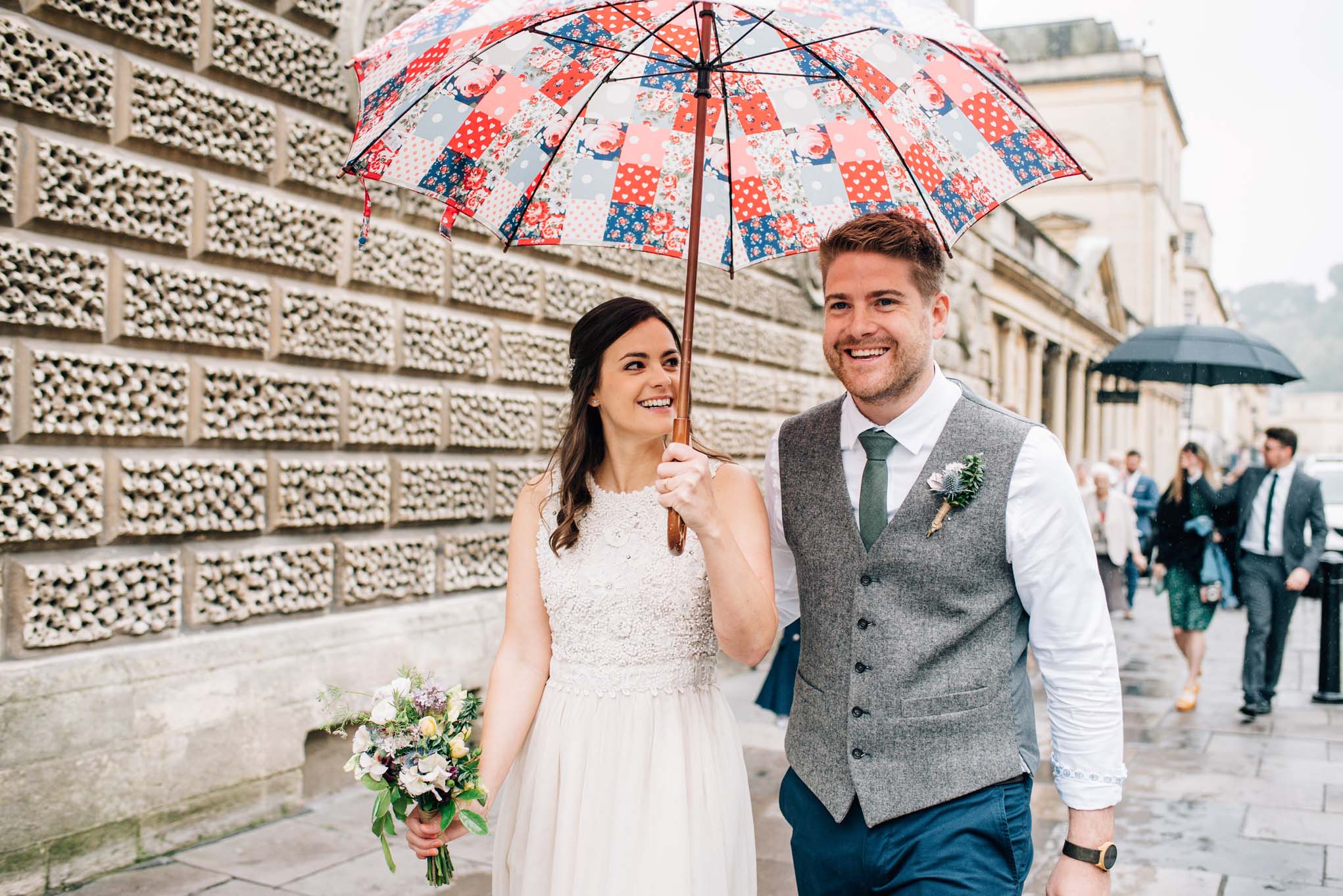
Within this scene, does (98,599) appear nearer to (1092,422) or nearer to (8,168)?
(8,168)

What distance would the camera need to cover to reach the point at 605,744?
2.60 metres

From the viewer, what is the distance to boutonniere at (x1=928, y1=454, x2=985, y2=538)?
7.64 ft

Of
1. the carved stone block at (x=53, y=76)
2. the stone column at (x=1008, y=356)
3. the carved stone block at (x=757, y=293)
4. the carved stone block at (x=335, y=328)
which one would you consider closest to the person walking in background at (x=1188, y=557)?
the carved stone block at (x=757, y=293)

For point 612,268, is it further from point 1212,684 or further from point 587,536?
point 1212,684

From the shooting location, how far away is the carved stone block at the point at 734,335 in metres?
8.50

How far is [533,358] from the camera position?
6.52m

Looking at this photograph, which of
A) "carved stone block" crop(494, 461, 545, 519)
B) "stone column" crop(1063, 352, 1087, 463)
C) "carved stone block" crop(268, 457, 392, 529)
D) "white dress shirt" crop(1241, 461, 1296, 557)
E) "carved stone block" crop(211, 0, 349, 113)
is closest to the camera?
"carved stone block" crop(211, 0, 349, 113)

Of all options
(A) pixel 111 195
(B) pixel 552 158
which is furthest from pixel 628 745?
(A) pixel 111 195

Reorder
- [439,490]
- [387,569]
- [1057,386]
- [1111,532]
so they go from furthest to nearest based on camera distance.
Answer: [1057,386], [1111,532], [439,490], [387,569]

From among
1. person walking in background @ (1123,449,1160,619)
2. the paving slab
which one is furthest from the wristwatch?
person walking in background @ (1123,449,1160,619)

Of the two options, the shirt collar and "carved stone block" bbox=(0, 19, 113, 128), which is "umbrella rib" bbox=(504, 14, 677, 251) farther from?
"carved stone block" bbox=(0, 19, 113, 128)

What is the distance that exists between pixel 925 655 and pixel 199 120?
3800 mm

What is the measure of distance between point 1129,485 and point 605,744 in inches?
570

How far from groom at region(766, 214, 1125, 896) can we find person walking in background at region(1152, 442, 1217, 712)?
21.8ft
